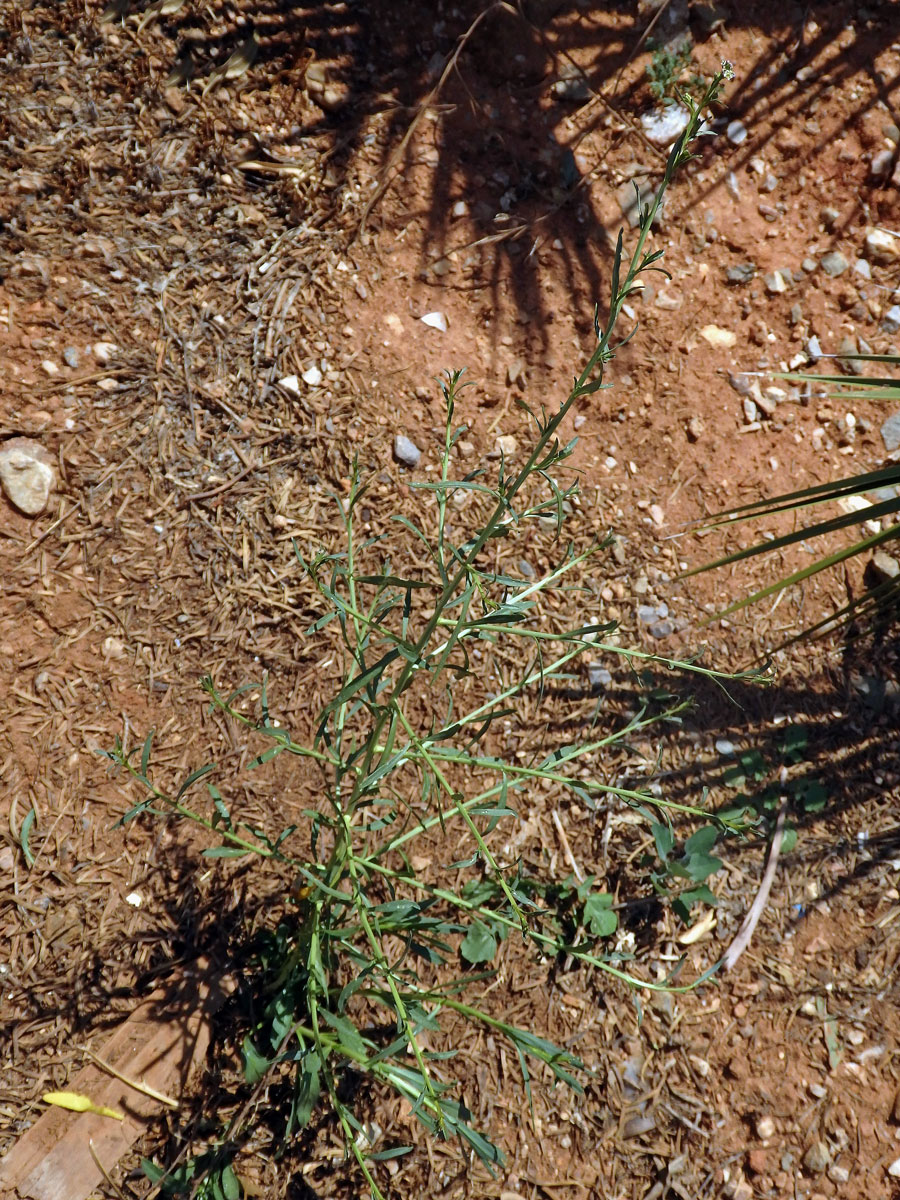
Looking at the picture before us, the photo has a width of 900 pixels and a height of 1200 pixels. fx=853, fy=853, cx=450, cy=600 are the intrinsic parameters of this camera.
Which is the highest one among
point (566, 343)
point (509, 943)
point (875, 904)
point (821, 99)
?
point (821, 99)

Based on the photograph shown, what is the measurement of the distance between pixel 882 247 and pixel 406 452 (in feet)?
5.63

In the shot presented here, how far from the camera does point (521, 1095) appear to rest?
75.3 inches

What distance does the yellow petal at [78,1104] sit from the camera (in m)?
1.69

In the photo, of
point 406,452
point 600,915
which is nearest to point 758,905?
point 600,915

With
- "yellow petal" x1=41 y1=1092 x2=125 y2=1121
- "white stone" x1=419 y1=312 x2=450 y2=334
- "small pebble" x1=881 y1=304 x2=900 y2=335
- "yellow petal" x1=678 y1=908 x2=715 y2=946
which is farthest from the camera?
"small pebble" x1=881 y1=304 x2=900 y2=335

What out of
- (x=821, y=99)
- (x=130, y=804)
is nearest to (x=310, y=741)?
(x=130, y=804)

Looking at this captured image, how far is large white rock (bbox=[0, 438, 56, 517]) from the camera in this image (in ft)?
6.58

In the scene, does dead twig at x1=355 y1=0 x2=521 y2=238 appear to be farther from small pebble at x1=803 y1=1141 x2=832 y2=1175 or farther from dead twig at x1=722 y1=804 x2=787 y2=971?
small pebble at x1=803 y1=1141 x2=832 y2=1175

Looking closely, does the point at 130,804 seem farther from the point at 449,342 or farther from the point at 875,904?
the point at 875,904

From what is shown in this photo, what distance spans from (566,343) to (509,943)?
5.29 ft

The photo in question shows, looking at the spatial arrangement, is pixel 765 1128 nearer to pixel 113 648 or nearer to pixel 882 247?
pixel 113 648

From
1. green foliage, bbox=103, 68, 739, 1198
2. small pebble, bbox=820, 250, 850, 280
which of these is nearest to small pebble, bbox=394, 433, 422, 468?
green foliage, bbox=103, 68, 739, 1198

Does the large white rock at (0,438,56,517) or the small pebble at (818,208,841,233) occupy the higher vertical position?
the small pebble at (818,208,841,233)

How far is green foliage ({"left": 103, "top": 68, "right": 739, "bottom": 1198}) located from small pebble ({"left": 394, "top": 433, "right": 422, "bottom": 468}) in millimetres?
103
